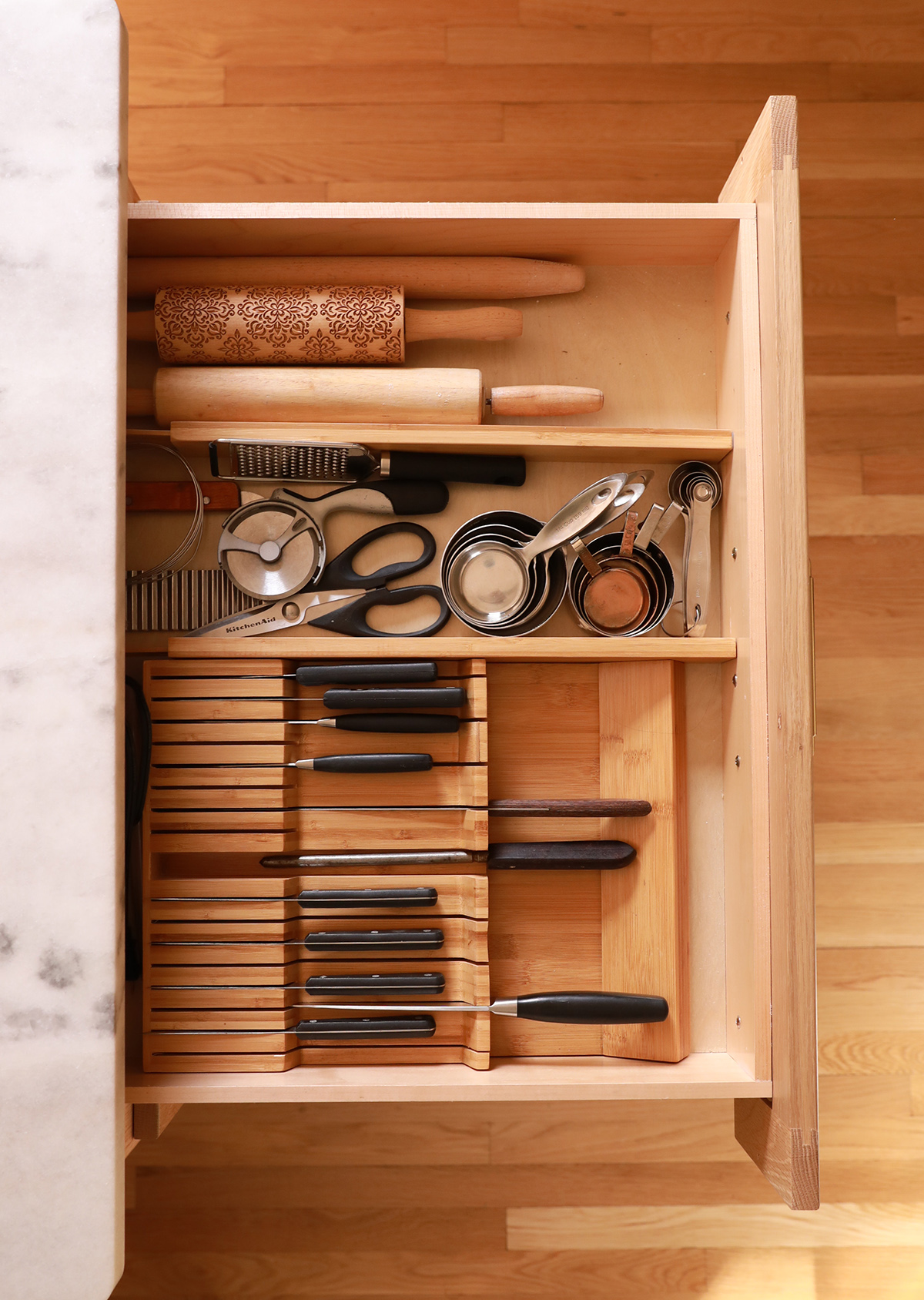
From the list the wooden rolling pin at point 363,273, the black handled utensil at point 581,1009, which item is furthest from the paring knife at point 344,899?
the wooden rolling pin at point 363,273

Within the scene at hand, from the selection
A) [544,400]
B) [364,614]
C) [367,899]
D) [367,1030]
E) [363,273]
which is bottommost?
[367,1030]

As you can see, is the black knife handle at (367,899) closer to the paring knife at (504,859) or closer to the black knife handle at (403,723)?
the paring knife at (504,859)

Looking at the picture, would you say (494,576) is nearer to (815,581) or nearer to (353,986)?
(353,986)

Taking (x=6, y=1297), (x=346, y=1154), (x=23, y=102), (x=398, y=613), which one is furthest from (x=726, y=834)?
(x=23, y=102)

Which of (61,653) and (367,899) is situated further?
(367,899)

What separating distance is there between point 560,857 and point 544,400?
0.55 meters

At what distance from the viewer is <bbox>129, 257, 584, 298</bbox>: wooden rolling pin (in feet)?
3.50

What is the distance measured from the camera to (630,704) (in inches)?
41.0

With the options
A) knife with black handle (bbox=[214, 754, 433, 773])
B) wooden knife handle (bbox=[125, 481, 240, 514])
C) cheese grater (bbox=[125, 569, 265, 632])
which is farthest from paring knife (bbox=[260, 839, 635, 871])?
wooden knife handle (bbox=[125, 481, 240, 514])

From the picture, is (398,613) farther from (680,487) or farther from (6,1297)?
(6,1297)

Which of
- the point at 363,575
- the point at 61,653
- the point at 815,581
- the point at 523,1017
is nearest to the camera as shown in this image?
the point at 61,653

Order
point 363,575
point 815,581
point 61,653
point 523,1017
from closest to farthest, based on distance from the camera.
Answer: point 61,653
point 523,1017
point 363,575
point 815,581

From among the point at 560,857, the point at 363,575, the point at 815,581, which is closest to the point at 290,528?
the point at 363,575

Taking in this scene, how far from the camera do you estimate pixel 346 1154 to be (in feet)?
4.35
